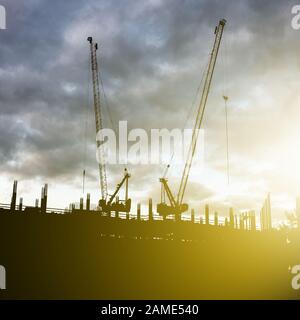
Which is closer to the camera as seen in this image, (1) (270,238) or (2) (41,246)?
(2) (41,246)

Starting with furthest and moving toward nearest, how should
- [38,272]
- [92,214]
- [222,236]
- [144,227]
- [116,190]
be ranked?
1. [116,190]
2. [222,236]
3. [144,227]
4. [92,214]
5. [38,272]

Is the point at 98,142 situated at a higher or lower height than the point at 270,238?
higher

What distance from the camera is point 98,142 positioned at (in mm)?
84000

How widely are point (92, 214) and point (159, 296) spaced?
13058mm

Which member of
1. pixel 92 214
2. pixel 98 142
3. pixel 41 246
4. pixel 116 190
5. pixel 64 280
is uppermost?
pixel 98 142

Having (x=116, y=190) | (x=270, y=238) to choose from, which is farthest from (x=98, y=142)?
(x=270, y=238)

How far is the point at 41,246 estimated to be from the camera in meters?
40.7

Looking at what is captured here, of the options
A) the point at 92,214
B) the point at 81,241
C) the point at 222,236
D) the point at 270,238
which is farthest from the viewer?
the point at 270,238
